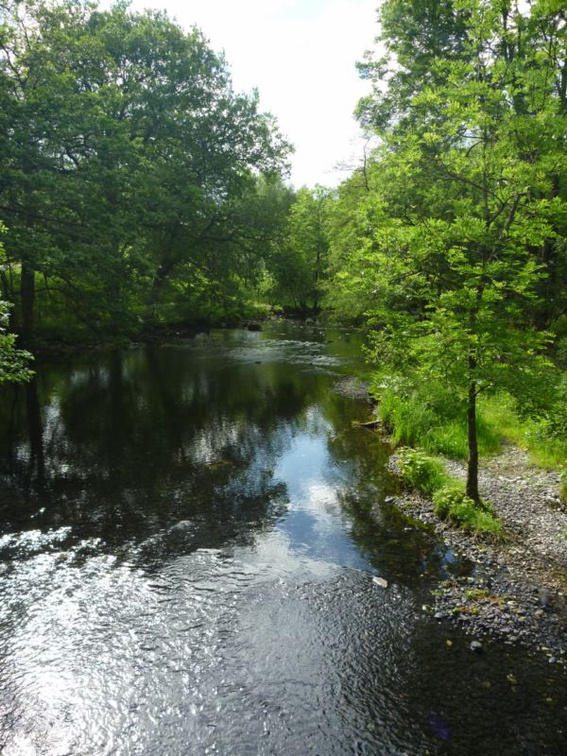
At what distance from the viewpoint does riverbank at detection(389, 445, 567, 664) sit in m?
6.68

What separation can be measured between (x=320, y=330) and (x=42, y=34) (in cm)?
3186

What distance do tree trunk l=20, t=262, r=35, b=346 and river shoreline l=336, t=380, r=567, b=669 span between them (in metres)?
25.6

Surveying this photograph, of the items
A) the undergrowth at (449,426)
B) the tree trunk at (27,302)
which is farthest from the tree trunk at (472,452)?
the tree trunk at (27,302)

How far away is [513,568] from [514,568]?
2 centimetres

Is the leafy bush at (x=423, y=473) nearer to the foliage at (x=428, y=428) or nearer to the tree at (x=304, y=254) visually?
the foliage at (x=428, y=428)

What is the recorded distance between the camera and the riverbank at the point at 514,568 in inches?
263

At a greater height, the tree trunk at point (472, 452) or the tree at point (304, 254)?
the tree at point (304, 254)

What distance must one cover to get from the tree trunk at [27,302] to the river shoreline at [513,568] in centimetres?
2559

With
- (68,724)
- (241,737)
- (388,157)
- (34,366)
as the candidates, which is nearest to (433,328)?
(388,157)

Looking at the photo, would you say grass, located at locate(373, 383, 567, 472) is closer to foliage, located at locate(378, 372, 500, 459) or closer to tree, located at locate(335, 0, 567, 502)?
foliage, located at locate(378, 372, 500, 459)

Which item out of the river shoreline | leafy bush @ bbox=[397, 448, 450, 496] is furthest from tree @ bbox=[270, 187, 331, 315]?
the river shoreline

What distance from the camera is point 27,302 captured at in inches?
1092

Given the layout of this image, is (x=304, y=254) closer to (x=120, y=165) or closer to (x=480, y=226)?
(x=120, y=165)

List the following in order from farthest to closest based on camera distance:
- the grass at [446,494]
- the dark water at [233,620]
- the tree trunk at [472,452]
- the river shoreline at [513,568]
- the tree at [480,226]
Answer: the tree trunk at [472,452]
the grass at [446,494]
the tree at [480,226]
the river shoreline at [513,568]
the dark water at [233,620]
